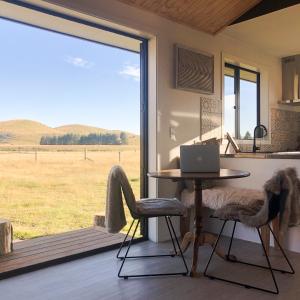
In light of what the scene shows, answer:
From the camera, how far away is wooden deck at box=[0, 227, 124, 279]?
272 centimetres

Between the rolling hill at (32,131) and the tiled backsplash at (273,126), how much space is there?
0.87 meters

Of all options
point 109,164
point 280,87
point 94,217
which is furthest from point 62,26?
point 280,87

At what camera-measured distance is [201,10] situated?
11.6ft

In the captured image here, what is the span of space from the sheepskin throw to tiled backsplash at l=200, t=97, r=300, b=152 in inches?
61.0

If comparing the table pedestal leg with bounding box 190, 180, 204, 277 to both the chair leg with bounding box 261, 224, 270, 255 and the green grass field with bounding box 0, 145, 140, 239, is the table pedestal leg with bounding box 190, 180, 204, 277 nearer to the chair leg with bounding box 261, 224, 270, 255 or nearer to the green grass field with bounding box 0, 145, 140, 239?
the chair leg with bounding box 261, 224, 270, 255

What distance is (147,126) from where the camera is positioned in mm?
3520

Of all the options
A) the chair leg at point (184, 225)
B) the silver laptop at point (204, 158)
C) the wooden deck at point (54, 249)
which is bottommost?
the wooden deck at point (54, 249)

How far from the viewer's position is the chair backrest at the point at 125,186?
2.48 m

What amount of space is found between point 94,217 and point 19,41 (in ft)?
7.07

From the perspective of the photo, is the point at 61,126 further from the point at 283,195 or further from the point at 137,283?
the point at 283,195

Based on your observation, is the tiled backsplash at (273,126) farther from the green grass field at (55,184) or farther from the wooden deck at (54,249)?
the wooden deck at (54,249)

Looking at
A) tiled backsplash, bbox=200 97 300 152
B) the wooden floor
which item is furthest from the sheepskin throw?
tiled backsplash, bbox=200 97 300 152

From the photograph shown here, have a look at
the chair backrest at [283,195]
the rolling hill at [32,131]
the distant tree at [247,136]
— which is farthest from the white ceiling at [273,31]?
the chair backrest at [283,195]

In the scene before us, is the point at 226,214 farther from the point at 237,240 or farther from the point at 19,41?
the point at 19,41
